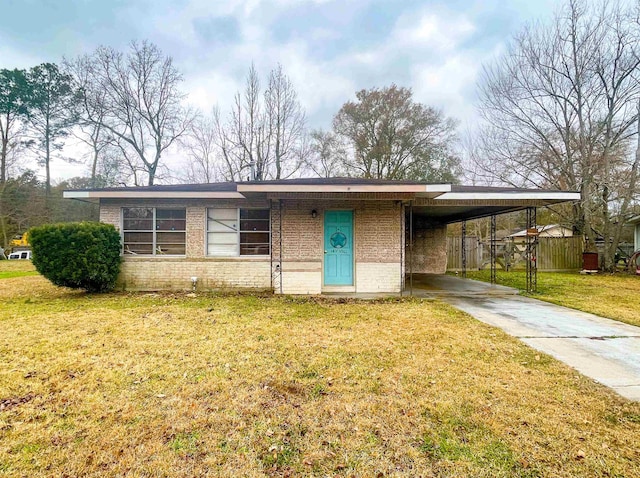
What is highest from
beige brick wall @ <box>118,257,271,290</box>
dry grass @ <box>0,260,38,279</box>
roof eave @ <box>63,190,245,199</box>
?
roof eave @ <box>63,190,245,199</box>

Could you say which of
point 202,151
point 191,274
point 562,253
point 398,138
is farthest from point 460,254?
point 202,151

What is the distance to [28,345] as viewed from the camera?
427 cm

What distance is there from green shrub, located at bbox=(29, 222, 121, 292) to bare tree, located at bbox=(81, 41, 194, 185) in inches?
566

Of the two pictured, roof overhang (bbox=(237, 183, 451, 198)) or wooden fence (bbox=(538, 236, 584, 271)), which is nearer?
roof overhang (bbox=(237, 183, 451, 198))

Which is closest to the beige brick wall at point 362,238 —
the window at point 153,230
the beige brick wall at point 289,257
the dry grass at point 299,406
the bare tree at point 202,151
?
the beige brick wall at point 289,257

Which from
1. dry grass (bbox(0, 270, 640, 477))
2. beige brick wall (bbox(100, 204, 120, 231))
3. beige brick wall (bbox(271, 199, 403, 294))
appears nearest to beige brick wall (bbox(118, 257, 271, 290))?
beige brick wall (bbox(271, 199, 403, 294))

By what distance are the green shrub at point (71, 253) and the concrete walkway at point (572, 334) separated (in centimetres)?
825

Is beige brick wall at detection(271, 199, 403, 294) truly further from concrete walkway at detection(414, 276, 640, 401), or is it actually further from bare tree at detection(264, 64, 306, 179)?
bare tree at detection(264, 64, 306, 179)

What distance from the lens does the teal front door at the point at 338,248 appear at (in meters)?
8.72

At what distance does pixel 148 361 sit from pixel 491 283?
34.1ft

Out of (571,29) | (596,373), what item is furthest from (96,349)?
(571,29)

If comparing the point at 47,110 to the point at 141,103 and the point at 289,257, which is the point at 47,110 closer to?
the point at 141,103

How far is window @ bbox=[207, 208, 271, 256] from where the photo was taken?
893cm

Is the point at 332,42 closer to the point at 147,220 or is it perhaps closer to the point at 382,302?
the point at 147,220
